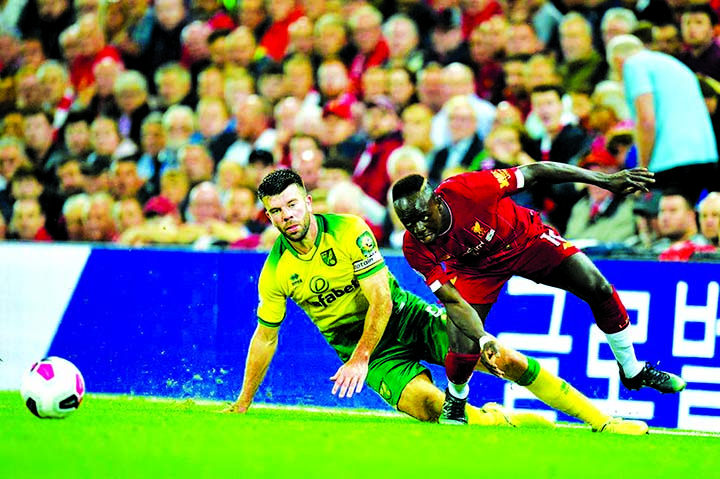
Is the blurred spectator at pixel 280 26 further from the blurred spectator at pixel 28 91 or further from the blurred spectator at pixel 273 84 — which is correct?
the blurred spectator at pixel 28 91

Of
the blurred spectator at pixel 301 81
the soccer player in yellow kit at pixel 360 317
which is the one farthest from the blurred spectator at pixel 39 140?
the soccer player in yellow kit at pixel 360 317

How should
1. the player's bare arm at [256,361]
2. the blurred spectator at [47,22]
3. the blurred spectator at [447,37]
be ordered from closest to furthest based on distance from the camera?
1. the player's bare arm at [256,361]
2. the blurred spectator at [447,37]
3. the blurred spectator at [47,22]

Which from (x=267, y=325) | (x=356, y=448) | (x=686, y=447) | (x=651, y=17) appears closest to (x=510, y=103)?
(x=651, y=17)

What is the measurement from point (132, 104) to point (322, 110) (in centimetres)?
298

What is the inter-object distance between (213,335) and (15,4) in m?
8.52

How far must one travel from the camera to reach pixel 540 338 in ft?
31.2

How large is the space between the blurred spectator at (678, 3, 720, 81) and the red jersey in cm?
342

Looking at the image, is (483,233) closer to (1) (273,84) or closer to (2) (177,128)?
(1) (273,84)

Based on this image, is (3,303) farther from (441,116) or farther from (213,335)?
(441,116)

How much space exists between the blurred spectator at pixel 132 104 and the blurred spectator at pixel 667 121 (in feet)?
21.9

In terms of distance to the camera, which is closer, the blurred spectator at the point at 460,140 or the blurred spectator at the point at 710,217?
the blurred spectator at the point at 710,217

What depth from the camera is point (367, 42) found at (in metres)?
13.2

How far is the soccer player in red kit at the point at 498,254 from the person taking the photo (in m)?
7.71

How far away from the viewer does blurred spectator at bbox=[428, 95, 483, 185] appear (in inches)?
448
